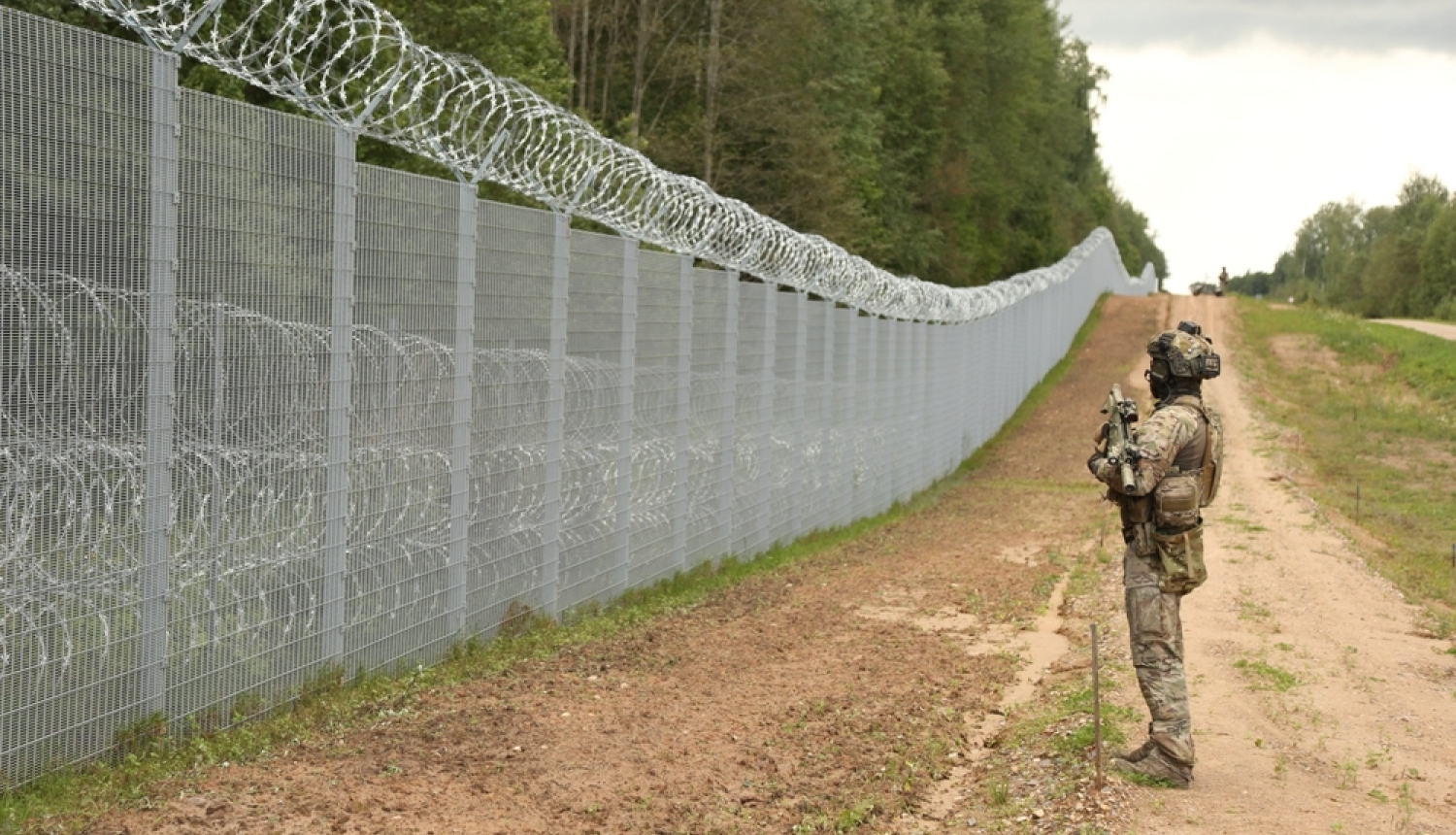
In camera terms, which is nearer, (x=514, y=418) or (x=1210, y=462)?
(x=1210, y=462)

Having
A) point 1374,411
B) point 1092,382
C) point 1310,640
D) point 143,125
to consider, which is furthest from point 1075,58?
point 143,125

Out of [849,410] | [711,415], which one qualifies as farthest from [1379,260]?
[711,415]

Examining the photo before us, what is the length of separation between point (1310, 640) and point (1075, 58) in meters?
75.3

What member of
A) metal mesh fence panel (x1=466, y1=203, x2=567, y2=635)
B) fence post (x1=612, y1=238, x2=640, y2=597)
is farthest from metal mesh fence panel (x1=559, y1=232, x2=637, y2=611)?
metal mesh fence panel (x1=466, y1=203, x2=567, y2=635)

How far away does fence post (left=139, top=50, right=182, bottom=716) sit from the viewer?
5.48 m

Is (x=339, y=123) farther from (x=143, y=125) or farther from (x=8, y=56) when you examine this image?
(x=8, y=56)

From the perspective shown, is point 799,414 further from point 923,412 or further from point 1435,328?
point 1435,328

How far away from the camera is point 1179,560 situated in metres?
6.53

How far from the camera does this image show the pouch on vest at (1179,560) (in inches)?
257

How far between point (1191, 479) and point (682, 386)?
5524 millimetres

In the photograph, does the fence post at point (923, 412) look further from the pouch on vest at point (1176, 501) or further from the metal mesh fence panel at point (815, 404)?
the pouch on vest at point (1176, 501)

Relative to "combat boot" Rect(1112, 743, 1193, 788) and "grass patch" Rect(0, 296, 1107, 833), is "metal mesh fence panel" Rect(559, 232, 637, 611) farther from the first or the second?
"combat boot" Rect(1112, 743, 1193, 788)

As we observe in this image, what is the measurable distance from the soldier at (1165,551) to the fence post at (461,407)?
10.8ft

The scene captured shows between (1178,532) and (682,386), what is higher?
(682,386)
